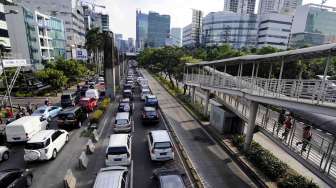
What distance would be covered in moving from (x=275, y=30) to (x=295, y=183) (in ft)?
380

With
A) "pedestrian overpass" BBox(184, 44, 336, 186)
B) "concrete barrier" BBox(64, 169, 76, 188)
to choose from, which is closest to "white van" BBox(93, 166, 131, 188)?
"concrete barrier" BBox(64, 169, 76, 188)

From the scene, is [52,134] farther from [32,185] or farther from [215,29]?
[215,29]

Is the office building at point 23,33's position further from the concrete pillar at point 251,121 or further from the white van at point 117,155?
the concrete pillar at point 251,121

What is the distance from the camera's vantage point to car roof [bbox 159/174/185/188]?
28.6 ft

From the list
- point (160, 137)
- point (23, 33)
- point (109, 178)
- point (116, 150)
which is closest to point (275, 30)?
point (23, 33)

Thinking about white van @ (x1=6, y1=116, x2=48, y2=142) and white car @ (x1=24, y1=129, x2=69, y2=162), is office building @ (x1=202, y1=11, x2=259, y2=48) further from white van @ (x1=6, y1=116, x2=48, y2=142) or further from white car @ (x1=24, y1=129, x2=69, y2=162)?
white car @ (x1=24, y1=129, x2=69, y2=162)

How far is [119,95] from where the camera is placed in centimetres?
3488

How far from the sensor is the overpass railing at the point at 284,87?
8523mm

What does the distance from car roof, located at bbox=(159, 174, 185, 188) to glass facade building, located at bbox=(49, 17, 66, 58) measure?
6399 cm

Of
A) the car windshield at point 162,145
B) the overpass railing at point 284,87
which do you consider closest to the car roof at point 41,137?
the car windshield at point 162,145

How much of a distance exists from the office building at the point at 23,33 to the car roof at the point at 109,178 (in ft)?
163

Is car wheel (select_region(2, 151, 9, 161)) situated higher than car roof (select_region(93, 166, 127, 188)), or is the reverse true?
car roof (select_region(93, 166, 127, 188))

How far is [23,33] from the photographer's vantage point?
1893 inches

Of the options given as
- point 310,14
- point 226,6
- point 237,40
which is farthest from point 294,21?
point 226,6
